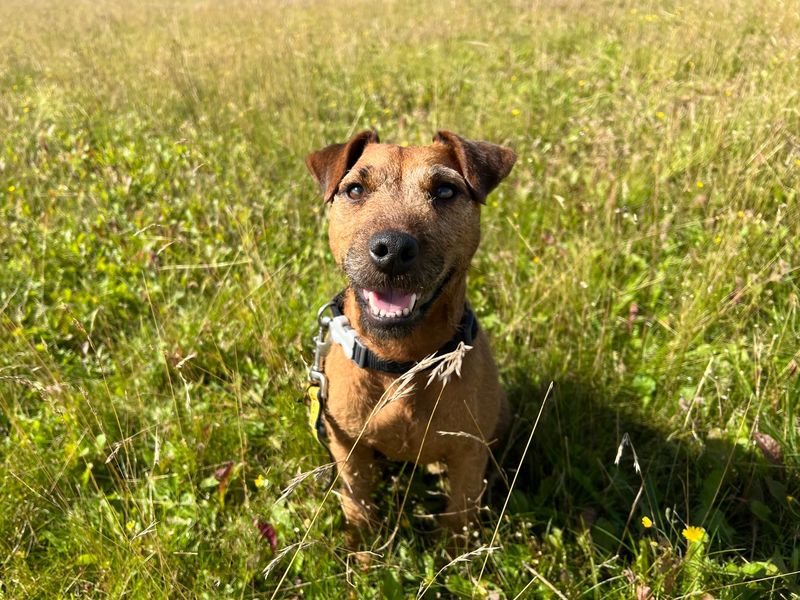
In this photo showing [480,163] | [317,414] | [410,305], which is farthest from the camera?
[480,163]

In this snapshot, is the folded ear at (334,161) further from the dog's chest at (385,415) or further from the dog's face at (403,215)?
the dog's chest at (385,415)

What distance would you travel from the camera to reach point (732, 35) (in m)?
5.39

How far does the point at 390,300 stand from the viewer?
2.15 meters

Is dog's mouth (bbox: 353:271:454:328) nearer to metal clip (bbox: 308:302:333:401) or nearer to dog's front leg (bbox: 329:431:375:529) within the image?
metal clip (bbox: 308:302:333:401)

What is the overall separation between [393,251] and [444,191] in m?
0.59

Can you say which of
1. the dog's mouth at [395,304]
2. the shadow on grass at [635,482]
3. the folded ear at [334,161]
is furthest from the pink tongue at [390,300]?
the shadow on grass at [635,482]

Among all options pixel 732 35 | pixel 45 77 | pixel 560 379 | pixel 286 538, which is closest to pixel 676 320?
pixel 560 379

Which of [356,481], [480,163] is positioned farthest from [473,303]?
[356,481]

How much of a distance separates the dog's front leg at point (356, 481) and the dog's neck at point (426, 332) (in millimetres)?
497

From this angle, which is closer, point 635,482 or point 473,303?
point 635,482

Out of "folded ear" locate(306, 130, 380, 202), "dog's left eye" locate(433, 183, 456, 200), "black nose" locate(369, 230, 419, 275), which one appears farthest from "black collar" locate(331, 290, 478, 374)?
"folded ear" locate(306, 130, 380, 202)

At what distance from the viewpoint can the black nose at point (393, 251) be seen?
195cm

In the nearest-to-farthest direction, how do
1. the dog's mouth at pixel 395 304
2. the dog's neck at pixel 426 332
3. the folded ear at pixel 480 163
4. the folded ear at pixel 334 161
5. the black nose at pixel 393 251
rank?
the black nose at pixel 393 251 → the dog's mouth at pixel 395 304 → the dog's neck at pixel 426 332 → the folded ear at pixel 480 163 → the folded ear at pixel 334 161

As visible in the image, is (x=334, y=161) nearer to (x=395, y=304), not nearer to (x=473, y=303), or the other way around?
(x=395, y=304)
